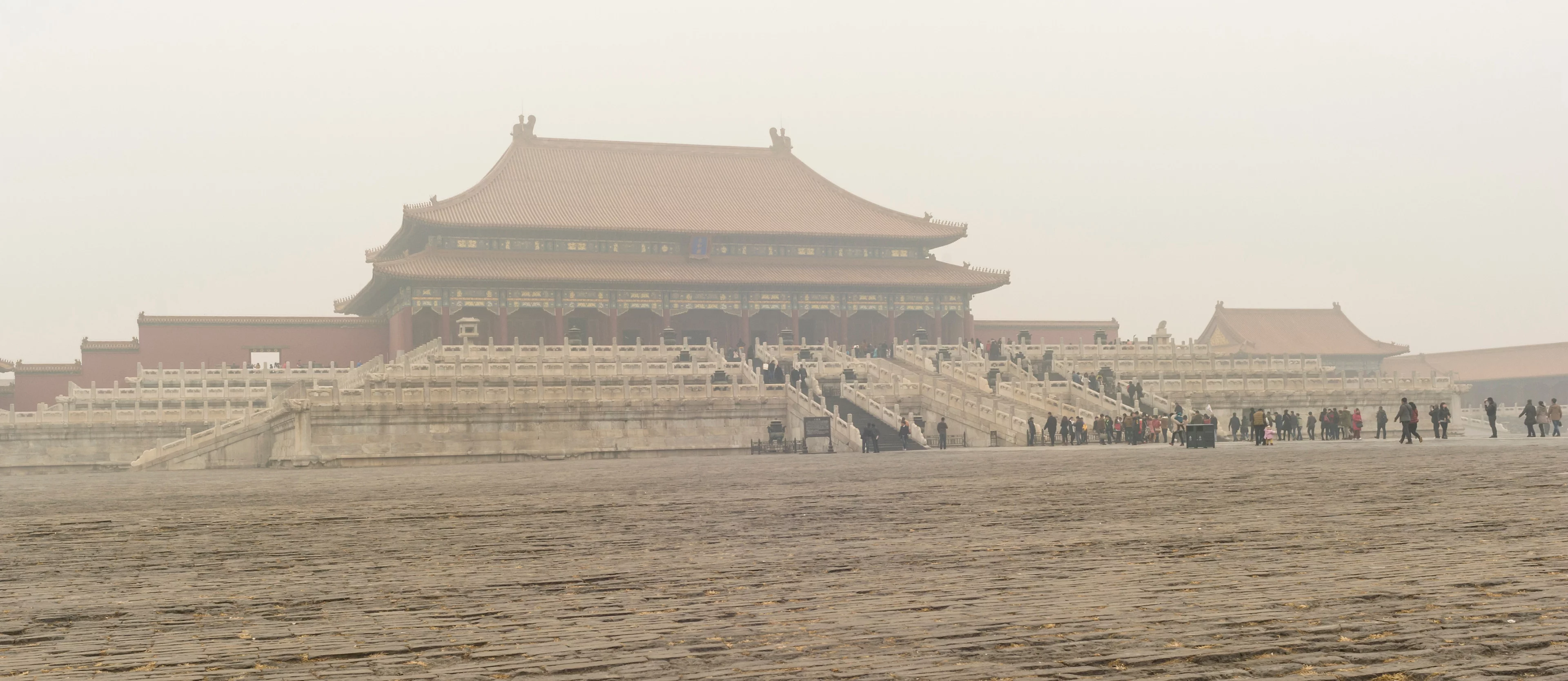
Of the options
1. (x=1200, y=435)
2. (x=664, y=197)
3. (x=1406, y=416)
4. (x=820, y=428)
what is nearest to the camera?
(x=1406, y=416)

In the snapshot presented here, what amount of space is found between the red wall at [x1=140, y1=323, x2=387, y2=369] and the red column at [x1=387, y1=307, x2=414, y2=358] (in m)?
1.39

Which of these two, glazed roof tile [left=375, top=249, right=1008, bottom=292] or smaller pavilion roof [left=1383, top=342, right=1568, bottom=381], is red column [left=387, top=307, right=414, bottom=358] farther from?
smaller pavilion roof [left=1383, top=342, right=1568, bottom=381]

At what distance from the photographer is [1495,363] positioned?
73688 millimetres

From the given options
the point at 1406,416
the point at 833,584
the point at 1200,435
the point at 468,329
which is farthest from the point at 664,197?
the point at 833,584

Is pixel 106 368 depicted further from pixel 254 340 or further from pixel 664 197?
pixel 664 197

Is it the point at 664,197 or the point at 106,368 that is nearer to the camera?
the point at 106,368

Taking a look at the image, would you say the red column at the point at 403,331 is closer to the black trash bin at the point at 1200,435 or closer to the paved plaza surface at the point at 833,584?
the black trash bin at the point at 1200,435

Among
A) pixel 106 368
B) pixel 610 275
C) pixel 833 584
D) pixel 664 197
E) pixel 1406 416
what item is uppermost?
pixel 664 197

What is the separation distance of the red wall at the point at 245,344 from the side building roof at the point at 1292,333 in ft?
135

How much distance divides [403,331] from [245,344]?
561cm

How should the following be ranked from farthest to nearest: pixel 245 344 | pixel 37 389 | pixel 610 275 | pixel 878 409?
pixel 610 275, pixel 245 344, pixel 37 389, pixel 878 409

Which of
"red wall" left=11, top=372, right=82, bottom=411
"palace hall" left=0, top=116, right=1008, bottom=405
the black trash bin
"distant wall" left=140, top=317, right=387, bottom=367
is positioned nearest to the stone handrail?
the black trash bin

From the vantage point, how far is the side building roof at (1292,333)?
245 feet

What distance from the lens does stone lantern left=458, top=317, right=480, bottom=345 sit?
1844 inches
